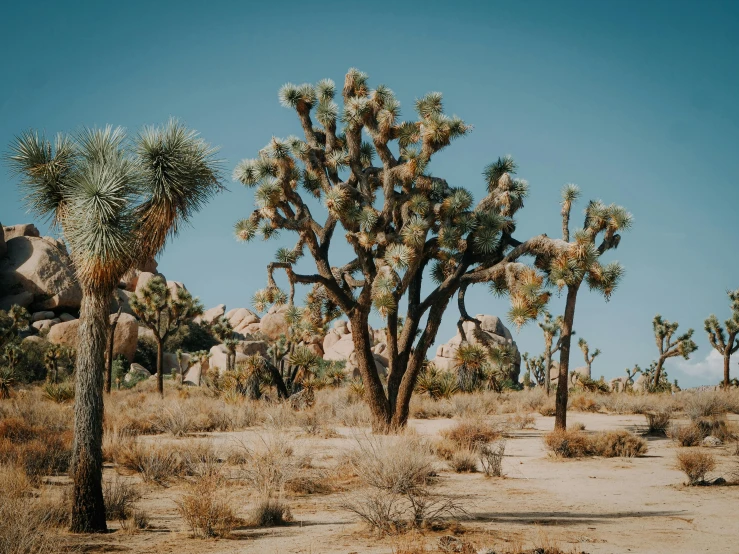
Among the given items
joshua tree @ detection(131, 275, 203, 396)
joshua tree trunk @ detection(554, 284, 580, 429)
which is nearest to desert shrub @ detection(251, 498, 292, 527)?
joshua tree trunk @ detection(554, 284, 580, 429)

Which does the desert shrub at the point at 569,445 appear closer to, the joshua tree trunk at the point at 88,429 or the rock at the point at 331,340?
the joshua tree trunk at the point at 88,429

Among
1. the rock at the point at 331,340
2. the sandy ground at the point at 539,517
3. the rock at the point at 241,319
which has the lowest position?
the sandy ground at the point at 539,517

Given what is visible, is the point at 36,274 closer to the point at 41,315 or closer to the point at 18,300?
the point at 18,300

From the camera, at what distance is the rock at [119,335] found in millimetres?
44750

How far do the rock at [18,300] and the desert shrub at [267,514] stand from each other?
45.4 meters

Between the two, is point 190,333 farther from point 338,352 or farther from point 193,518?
point 193,518

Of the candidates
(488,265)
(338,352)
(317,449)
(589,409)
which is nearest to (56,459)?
(317,449)

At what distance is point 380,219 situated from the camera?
52.5ft

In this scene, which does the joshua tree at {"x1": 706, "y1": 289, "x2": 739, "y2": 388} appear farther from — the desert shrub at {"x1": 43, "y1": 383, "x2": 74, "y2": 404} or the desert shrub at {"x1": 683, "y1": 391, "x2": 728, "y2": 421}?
the desert shrub at {"x1": 43, "y1": 383, "x2": 74, "y2": 404}

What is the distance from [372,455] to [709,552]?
400 centimetres

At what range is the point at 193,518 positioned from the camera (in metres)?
6.86

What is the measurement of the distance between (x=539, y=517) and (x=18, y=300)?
47.6 m

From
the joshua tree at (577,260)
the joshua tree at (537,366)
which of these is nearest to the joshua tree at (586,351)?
the joshua tree at (537,366)

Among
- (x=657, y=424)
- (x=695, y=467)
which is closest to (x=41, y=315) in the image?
(x=657, y=424)
